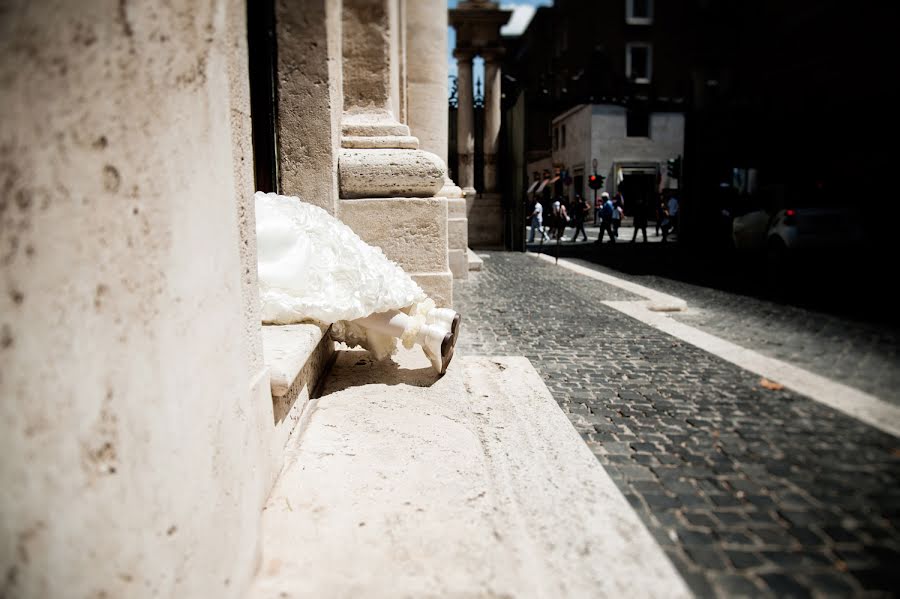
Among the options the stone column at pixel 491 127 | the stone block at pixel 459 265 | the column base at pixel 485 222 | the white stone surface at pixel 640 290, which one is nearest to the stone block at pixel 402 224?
the white stone surface at pixel 640 290

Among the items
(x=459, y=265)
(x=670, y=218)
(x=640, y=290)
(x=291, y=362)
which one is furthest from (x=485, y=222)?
(x=291, y=362)

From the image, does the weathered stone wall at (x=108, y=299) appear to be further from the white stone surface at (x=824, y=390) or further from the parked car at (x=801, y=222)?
the white stone surface at (x=824, y=390)

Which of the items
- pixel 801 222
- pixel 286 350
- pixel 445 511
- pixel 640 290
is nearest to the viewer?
pixel 801 222

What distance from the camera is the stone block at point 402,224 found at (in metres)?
4.02

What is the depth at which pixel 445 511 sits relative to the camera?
172cm

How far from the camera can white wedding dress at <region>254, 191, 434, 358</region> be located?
254 cm

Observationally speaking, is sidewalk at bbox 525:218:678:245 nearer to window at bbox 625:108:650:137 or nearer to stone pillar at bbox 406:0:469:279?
window at bbox 625:108:650:137

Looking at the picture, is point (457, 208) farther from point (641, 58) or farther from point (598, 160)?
point (598, 160)

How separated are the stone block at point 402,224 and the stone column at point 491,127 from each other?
11.6 metres

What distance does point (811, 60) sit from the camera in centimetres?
90

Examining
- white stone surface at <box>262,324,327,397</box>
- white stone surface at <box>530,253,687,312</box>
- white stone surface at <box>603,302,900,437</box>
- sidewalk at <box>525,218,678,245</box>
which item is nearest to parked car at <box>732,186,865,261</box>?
white stone surface at <box>603,302,900,437</box>

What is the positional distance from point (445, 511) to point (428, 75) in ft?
22.7

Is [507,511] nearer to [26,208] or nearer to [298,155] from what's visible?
[26,208]

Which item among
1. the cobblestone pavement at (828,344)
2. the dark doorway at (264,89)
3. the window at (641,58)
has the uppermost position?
the dark doorway at (264,89)
